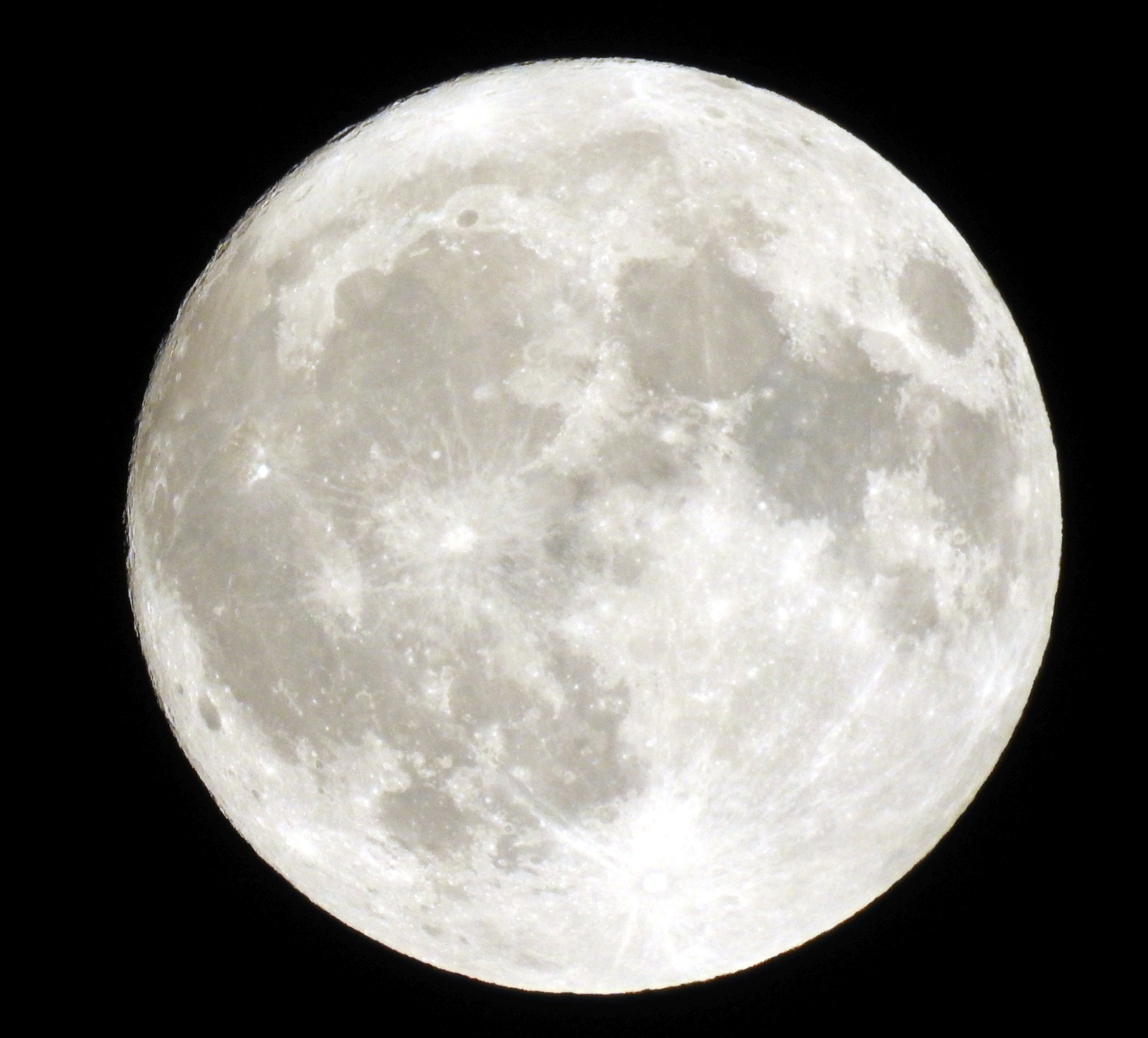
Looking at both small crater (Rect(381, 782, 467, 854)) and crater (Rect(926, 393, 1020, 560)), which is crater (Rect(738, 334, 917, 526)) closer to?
crater (Rect(926, 393, 1020, 560))

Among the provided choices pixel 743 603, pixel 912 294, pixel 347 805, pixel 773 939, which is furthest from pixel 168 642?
pixel 912 294

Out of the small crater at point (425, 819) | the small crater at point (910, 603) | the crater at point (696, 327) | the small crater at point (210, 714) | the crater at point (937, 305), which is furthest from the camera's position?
the small crater at point (210, 714)

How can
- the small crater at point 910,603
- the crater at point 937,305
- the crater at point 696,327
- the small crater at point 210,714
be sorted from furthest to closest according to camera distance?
the small crater at point 210,714, the crater at point 937,305, the small crater at point 910,603, the crater at point 696,327

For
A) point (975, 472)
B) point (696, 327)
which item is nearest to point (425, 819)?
point (696, 327)

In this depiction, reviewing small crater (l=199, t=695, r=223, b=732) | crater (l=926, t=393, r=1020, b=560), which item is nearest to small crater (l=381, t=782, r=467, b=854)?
small crater (l=199, t=695, r=223, b=732)

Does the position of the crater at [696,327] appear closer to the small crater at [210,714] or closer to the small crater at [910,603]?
the small crater at [910,603]

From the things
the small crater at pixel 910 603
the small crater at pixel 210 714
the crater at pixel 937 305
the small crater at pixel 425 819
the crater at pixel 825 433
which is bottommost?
the small crater at pixel 425 819

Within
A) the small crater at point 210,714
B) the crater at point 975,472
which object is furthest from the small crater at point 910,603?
the small crater at point 210,714
